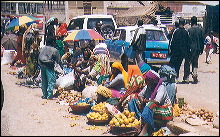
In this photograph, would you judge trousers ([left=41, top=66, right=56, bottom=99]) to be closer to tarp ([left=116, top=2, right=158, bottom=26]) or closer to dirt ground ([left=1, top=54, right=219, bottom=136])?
dirt ground ([left=1, top=54, right=219, bottom=136])

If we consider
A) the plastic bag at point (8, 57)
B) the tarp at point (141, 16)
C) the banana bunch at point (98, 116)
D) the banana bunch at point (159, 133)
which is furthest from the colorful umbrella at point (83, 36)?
the tarp at point (141, 16)

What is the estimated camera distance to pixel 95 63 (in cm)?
885

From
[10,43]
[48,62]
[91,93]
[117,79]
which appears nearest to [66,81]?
[48,62]

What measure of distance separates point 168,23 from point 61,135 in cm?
1610

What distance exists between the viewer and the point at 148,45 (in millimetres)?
11266

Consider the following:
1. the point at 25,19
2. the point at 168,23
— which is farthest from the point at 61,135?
the point at 168,23

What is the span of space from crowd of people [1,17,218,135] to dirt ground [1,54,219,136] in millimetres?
601

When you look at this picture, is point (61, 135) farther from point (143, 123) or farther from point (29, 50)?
point (29, 50)

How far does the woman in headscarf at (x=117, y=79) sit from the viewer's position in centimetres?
687

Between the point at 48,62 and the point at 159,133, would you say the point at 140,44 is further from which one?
the point at 159,133

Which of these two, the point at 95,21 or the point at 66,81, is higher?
the point at 95,21

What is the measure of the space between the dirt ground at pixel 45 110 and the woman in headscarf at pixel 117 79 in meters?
0.88

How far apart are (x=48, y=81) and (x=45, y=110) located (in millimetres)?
1116

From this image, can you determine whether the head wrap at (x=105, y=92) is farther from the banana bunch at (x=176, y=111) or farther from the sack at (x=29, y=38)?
the sack at (x=29, y=38)
